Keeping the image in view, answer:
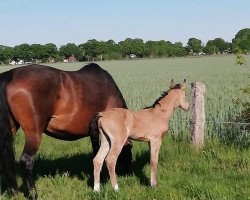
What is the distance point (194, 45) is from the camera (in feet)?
438

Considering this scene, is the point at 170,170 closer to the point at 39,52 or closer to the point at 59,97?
the point at 59,97

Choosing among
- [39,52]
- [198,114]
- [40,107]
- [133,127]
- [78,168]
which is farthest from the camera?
[39,52]

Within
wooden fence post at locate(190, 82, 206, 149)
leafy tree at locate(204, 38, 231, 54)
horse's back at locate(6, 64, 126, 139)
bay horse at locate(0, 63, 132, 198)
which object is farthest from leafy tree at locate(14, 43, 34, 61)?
bay horse at locate(0, 63, 132, 198)

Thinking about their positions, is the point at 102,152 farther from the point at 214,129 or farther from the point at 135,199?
the point at 214,129

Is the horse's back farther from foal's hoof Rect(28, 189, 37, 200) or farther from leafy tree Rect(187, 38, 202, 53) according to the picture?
leafy tree Rect(187, 38, 202, 53)

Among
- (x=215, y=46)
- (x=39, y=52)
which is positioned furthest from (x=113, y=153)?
(x=215, y=46)

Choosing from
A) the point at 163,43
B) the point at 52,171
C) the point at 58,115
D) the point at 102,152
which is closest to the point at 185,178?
the point at 102,152

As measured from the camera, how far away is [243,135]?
793 cm

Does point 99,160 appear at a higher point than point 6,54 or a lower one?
higher

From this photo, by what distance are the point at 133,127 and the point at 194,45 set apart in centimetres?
13089

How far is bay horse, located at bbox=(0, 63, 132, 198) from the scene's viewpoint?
226 inches

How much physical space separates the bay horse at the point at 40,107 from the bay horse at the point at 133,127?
22.3 inches

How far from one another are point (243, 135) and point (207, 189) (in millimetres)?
2849

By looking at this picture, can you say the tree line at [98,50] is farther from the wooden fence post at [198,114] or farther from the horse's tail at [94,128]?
the horse's tail at [94,128]
